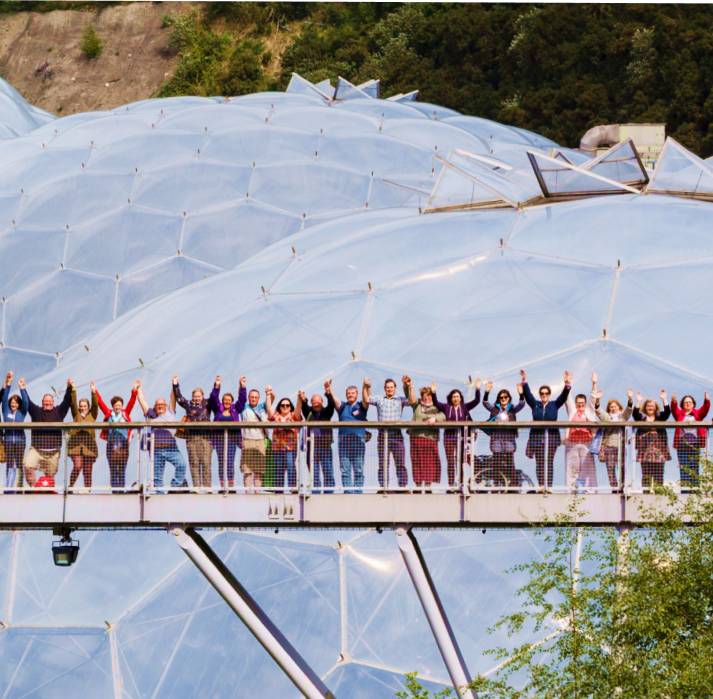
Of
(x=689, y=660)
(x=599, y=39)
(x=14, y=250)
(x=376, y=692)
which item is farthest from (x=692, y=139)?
(x=689, y=660)

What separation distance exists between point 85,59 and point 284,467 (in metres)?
101

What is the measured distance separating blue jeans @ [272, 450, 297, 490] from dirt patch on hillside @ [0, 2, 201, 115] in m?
94.2

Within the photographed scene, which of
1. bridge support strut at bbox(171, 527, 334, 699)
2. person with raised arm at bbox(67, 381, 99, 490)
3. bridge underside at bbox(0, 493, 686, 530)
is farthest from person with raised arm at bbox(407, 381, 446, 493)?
person with raised arm at bbox(67, 381, 99, 490)

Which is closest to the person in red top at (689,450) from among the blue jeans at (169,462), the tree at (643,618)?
the tree at (643,618)

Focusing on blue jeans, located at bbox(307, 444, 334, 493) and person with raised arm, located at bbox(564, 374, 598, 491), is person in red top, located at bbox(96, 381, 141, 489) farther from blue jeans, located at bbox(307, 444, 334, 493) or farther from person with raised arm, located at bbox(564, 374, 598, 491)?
person with raised arm, located at bbox(564, 374, 598, 491)

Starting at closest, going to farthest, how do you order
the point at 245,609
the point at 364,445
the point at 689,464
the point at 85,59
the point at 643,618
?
the point at 643,618 < the point at 689,464 < the point at 364,445 < the point at 245,609 < the point at 85,59

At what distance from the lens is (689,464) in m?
22.3

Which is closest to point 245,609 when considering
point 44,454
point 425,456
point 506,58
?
point 425,456

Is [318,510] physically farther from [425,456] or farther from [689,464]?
[689,464]

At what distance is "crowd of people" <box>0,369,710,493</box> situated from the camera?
22.5m

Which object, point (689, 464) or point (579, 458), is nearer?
point (689, 464)

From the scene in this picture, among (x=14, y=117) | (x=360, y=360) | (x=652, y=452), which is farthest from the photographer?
(x=14, y=117)

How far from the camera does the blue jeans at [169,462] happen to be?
23016 mm

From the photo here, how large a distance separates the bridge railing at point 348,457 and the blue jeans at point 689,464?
20 mm
